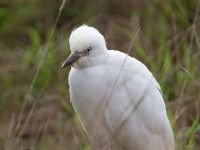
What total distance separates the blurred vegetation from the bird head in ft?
1.57

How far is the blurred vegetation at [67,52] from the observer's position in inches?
214

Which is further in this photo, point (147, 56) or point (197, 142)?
Answer: point (147, 56)

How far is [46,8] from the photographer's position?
888 centimetres

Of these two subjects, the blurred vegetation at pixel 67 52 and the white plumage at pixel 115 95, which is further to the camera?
the blurred vegetation at pixel 67 52

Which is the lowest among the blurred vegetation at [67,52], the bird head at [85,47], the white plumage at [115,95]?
the blurred vegetation at [67,52]

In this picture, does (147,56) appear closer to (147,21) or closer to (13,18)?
(147,21)

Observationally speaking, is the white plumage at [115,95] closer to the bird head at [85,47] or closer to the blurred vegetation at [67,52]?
the bird head at [85,47]

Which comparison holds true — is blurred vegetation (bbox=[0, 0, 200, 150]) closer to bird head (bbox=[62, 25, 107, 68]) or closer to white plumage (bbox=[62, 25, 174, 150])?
white plumage (bbox=[62, 25, 174, 150])

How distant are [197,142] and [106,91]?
1.15 m

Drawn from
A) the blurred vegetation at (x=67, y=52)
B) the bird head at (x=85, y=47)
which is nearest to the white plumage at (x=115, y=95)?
the bird head at (x=85, y=47)

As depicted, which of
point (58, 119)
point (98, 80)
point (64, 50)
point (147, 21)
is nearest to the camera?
point (98, 80)

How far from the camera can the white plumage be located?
4.39 m

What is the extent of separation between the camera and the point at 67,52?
7059 millimetres

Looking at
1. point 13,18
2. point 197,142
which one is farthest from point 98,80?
point 13,18
